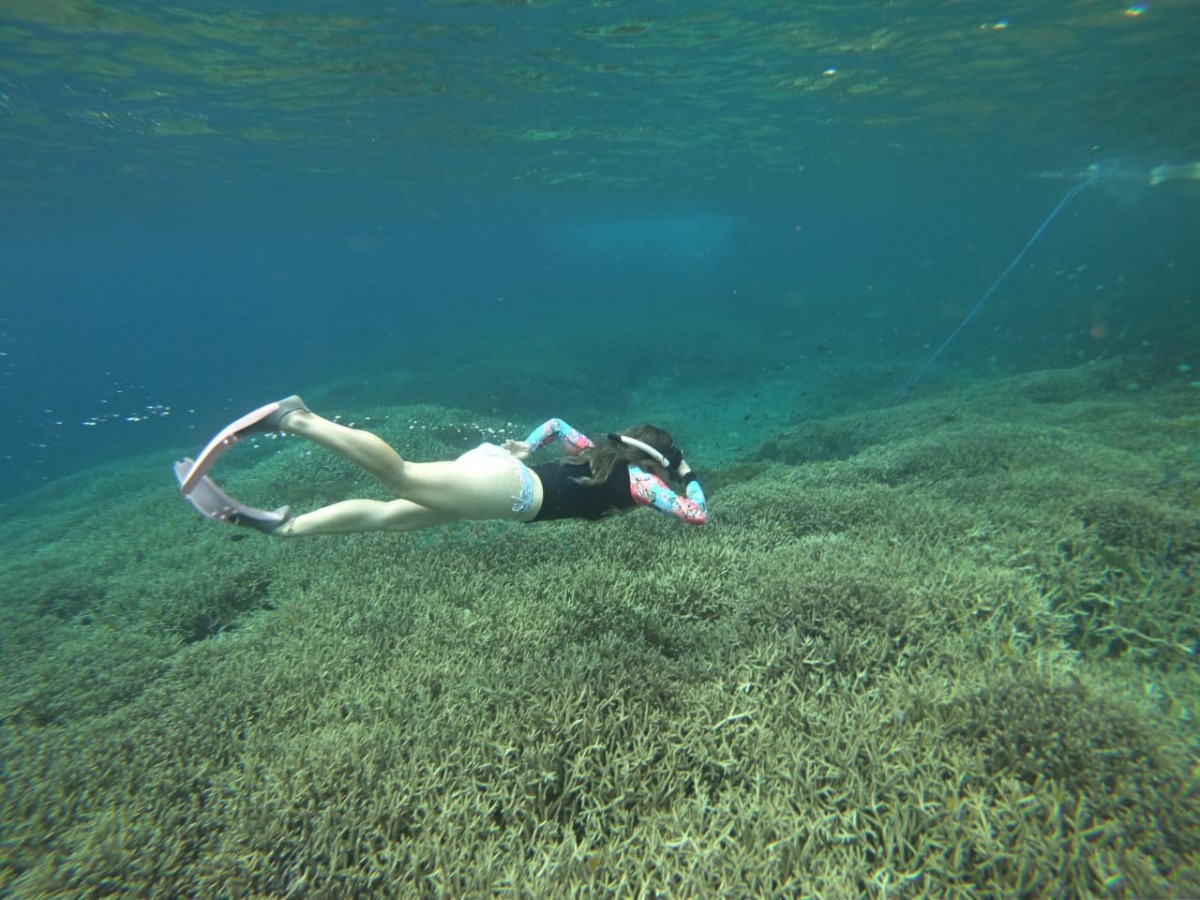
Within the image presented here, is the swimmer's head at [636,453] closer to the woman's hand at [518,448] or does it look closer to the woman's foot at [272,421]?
the woman's hand at [518,448]

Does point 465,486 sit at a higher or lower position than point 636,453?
higher

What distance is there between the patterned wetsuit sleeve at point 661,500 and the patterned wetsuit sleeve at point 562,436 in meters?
0.82

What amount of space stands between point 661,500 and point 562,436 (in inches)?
60.5

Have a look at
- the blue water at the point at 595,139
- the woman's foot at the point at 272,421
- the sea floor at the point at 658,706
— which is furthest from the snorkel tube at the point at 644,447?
the blue water at the point at 595,139

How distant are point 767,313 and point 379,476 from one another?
59615 millimetres

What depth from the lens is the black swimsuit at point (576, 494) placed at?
525cm

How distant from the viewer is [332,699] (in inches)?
187

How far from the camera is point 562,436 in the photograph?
6160 mm

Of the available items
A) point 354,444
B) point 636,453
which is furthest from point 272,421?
point 636,453

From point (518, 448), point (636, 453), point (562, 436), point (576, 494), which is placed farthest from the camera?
point (562, 436)

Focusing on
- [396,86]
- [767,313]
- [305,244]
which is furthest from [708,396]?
[305,244]

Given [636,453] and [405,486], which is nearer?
[405,486]

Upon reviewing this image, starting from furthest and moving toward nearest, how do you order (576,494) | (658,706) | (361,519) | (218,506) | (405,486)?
(576,494), (361,519), (218,506), (405,486), (658,706)

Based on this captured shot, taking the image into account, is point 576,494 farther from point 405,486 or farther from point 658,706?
point 658,706
